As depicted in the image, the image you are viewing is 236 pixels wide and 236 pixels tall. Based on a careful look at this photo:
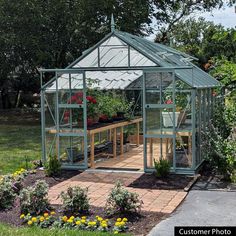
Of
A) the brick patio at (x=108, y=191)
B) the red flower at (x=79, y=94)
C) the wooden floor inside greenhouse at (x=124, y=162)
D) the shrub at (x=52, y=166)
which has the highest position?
the red flower at (x=79, y=94)

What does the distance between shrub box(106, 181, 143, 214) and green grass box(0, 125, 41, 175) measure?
404 cm

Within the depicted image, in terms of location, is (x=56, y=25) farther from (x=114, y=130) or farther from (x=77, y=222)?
(x=77, y=222)

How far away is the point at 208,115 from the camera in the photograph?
32.5 feet

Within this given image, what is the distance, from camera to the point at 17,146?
44.7ft

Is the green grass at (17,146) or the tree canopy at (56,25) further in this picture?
the tree canopy at (56,25)

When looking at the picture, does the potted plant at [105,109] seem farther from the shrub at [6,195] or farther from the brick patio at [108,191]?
the shrub at [6,195]

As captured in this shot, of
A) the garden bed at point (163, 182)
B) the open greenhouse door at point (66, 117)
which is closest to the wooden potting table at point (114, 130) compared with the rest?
the open greenhouse door at point (66, 117)

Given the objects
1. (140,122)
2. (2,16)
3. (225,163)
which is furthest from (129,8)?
(225,163)

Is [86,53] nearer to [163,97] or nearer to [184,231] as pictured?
[163,97]

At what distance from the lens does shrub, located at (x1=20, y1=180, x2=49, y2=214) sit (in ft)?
19.9

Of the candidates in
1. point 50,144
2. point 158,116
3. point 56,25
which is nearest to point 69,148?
point 50,144

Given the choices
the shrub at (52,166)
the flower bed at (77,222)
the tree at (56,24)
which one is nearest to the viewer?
the flower bed at (77,222)

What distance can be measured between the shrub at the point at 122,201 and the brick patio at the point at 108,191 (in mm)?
395

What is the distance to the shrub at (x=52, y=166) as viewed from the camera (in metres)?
8.52
